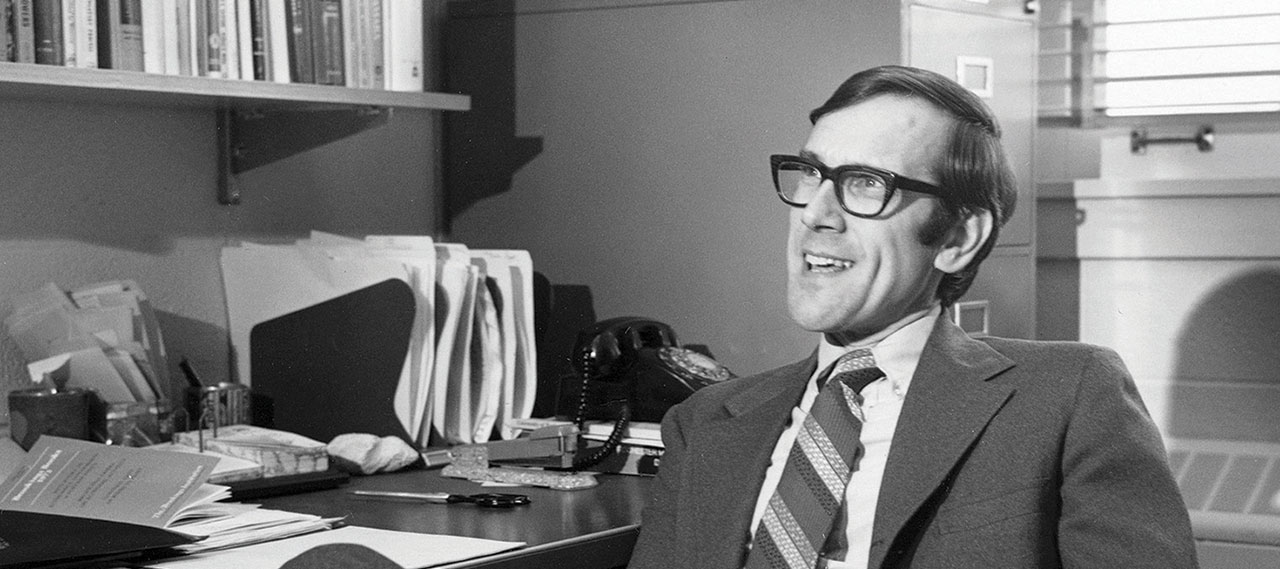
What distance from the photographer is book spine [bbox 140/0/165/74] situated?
6.24 ft

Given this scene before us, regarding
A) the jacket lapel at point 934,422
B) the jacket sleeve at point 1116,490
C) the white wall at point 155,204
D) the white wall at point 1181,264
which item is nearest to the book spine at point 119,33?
the white wall at point 155,204

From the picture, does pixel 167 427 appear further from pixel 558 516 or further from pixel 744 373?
pixel 744 373

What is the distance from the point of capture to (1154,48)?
9.95 ft

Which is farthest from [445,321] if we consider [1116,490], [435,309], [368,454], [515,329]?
[1116,490]

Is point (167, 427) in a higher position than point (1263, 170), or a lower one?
lower

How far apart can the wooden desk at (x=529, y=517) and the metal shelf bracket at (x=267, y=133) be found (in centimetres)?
59

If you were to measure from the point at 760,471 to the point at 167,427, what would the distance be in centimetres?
88

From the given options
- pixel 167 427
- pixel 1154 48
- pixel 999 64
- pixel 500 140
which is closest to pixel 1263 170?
pixel 1154 48

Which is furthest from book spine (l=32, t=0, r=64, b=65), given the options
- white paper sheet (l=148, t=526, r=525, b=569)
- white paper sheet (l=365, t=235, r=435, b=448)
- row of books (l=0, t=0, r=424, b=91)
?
white paper sheet (l=148, t=526, r=525, b=569)

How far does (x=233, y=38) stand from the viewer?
201cm

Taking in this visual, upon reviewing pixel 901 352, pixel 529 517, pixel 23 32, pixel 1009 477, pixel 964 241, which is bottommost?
pixel 529 517

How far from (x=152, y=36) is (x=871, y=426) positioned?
1.03 meters

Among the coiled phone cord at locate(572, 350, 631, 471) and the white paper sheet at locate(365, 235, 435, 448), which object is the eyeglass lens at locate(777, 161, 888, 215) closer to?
the coiled phone cord at locate(572, 350, 631, 471)

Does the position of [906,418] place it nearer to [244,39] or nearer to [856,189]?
[856,189]
